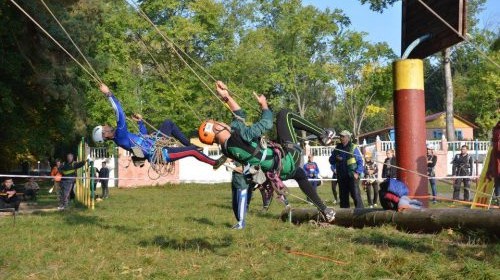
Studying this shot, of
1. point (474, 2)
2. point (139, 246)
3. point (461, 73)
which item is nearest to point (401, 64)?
point (139, 246)

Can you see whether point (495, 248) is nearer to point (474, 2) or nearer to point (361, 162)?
point (361, 162)

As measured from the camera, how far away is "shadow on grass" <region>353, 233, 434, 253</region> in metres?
8.14

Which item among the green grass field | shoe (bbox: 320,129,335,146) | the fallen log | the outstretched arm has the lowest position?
the green grass field

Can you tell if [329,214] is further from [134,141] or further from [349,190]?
[134,141]

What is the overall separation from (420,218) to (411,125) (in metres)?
2.04

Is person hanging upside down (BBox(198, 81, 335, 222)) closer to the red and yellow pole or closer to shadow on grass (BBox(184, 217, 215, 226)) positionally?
the red and yellow pole

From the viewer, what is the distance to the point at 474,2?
200ft

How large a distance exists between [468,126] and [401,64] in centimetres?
6082

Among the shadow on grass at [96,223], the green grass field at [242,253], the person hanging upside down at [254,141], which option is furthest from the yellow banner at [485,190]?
the shadow on grass at [96,223]

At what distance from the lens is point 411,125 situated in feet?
35.9

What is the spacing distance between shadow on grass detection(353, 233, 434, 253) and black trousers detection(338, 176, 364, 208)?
3.34 metres

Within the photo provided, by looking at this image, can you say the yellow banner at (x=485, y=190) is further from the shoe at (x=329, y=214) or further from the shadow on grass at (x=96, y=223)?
the shadow on grass at (x=96, y=223)

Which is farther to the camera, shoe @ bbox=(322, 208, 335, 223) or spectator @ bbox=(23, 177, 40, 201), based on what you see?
spectator @ bbox=(23, 177, 40, 201)

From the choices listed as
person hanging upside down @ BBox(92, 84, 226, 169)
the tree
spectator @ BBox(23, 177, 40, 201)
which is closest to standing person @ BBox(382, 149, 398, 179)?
person hanging upside down @ BBox(92, 84, 226, 169)
